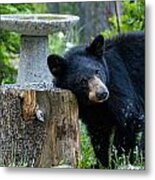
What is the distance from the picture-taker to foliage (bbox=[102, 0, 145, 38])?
435 centimetres

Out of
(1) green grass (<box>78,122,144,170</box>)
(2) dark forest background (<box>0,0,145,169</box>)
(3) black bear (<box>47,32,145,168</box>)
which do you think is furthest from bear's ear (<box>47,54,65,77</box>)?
(1) green grass (<box>78,122,144,170</box>)

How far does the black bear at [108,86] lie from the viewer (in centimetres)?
427

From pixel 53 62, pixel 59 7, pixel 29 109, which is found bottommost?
pixel 29 109

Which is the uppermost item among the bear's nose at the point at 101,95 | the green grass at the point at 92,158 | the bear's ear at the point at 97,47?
the bear's ear at the point at 97,47

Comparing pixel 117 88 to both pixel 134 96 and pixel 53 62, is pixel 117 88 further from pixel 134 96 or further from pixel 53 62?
pixel 53 62

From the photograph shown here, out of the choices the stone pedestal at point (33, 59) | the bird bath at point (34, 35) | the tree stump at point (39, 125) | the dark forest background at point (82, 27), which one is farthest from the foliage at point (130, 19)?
the tree stump at point (39, 125)

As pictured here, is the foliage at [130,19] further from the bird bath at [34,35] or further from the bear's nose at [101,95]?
the bear's nose at [101,95]

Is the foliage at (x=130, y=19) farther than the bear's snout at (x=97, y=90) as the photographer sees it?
Yes

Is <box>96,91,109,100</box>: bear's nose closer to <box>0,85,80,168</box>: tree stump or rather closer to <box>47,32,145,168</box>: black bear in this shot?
<box>47,32,145,168</box>: black bear

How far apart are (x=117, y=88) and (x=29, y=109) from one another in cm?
50

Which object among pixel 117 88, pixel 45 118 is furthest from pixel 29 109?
pixel 117 88

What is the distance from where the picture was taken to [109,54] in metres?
4.43

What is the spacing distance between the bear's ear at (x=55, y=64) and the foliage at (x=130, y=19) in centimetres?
38

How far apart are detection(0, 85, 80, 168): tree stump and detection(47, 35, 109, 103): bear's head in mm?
69
